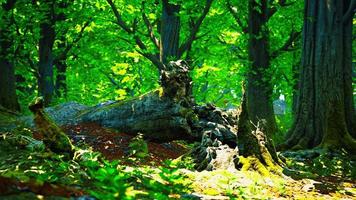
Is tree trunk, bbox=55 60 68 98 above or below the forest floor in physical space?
above

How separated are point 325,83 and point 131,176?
8760mm

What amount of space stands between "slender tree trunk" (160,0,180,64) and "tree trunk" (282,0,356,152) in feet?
21.3

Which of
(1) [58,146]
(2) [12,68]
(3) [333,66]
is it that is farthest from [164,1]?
(1) [58,146]

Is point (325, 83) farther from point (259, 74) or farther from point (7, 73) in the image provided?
point (7, 73)

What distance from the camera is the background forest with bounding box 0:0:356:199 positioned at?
5.50m

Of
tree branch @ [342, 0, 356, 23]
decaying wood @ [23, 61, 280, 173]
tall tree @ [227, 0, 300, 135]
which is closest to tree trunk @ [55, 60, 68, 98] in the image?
tall tree @ [227, 0, 300, 135]

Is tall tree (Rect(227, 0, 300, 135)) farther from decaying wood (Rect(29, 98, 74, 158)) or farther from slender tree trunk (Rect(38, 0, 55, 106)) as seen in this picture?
decaying wood (Rect(29, 98, 74, 158))

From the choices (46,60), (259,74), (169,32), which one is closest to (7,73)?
(46,60)

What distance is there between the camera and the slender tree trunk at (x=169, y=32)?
18234 millimetres

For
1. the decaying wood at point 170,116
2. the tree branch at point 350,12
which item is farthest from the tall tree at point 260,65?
the decaying wood at point 170,116

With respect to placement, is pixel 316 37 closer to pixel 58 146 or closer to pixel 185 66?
pixel 185 66

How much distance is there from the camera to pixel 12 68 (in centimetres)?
1720

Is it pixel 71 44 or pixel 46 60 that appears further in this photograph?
pixel 71 44

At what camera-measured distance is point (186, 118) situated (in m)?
11.6
